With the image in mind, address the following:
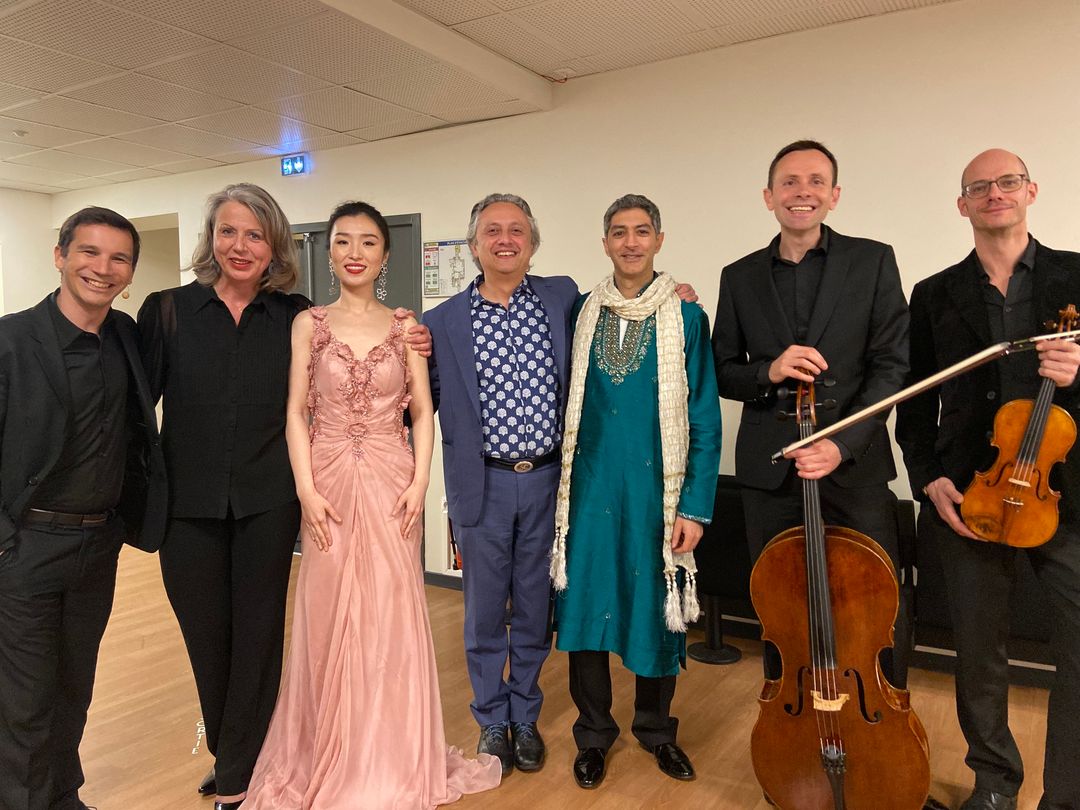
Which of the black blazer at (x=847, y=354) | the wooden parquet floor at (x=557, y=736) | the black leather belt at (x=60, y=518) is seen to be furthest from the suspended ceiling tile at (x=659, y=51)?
the black leather belt at (x=60, y=518)

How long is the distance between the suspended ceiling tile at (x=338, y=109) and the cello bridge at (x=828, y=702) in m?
3.46

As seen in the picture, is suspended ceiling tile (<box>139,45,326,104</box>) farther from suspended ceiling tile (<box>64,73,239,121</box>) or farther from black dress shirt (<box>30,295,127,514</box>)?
black dress shirt (<box>30,295,127,514</box>)

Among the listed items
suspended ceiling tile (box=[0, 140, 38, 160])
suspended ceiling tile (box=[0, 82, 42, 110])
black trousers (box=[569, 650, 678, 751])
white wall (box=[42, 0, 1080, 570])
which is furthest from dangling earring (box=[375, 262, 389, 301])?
black trousers (box=[569, 650, 678, 751])

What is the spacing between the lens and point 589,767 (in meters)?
2.47

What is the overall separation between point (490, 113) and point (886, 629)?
3.43 meters

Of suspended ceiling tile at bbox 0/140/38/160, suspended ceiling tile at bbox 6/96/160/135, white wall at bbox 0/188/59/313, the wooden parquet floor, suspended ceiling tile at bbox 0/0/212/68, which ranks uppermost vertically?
suspended ceiling tile at bbox 0/0/212/68

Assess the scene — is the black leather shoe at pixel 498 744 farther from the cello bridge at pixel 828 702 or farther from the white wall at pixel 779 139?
the white wall at pixel 779 139

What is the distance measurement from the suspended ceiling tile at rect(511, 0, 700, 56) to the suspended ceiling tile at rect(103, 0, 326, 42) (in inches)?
35.1

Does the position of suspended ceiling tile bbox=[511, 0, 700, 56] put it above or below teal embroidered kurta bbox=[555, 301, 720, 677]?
above

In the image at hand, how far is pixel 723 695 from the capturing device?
3.13 metres

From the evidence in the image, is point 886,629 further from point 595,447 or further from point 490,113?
point 490,113

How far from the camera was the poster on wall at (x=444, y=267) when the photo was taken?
15.3 feet

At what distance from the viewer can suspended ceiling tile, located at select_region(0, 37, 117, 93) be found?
3.50 metres

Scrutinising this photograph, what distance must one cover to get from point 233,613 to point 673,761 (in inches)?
54.9
